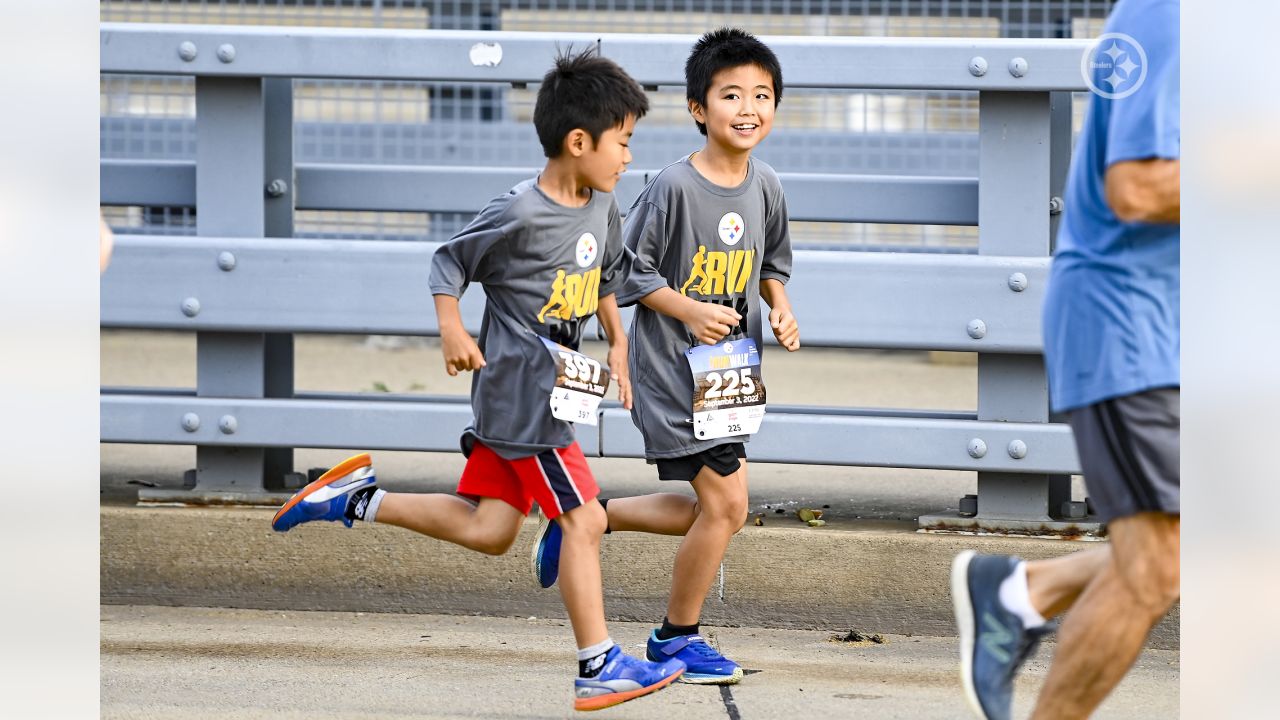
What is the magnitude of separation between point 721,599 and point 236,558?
154cm

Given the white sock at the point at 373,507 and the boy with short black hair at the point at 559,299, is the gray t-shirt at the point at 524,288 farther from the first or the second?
the white sock at the point at 373,507

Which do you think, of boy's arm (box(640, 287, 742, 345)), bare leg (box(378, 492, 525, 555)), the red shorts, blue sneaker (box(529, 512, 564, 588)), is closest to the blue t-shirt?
boy's arm (box(640, 287, 742, 345))

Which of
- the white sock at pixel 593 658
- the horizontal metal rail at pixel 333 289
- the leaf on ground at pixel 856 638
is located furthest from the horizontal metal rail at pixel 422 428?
the white sock at pixel 593 658

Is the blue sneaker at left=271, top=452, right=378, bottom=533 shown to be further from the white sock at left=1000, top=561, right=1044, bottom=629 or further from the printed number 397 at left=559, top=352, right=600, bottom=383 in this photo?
the white sock at left=1000, top=561, right=1044, bottom=629

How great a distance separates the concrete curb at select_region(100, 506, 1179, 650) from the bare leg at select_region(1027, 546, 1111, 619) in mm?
1839

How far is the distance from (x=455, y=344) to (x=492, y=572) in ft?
4.42

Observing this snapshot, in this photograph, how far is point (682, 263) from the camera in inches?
163

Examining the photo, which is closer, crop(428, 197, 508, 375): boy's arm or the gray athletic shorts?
the gray athletic shorts

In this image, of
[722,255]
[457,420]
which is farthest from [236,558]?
[722,255]

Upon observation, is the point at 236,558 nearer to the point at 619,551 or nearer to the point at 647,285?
the point at 619,551

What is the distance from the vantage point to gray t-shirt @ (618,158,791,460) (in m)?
4.10

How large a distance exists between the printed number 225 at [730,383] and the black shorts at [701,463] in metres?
0.15

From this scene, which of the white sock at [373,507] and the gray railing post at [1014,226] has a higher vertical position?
the gray railing post at [1014,226]

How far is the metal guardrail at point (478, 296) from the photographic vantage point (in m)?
4.73
